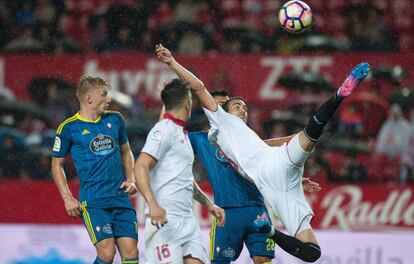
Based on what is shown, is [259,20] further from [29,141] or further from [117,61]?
[29,141]

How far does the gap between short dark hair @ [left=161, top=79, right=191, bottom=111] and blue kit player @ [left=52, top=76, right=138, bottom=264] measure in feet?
2.80

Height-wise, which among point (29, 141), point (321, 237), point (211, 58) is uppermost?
point (211, 58)

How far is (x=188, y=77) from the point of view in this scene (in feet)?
23.8

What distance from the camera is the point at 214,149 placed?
25.7 ft

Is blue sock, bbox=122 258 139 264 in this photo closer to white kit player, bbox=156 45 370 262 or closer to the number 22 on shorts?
the number 22 on shorts

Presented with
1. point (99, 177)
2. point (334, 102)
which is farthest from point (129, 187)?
point (334, 102)

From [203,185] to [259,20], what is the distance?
14.7 feet

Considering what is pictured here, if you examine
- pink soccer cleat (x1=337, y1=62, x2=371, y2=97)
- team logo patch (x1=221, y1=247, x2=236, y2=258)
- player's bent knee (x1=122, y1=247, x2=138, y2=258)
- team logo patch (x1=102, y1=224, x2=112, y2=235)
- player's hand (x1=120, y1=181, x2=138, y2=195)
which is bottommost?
team logo patch (x1=221, y1=247, x2=236, y2=258)

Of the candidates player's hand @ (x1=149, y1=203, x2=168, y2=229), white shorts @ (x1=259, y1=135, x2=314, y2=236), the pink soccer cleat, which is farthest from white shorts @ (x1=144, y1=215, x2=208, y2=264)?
the pink soccer cleat

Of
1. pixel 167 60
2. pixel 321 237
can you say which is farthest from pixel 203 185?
pixel 167 60

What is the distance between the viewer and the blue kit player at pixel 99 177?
23.7 feet

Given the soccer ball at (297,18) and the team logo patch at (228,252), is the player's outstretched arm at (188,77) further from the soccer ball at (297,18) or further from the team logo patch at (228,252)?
the soccer ball at (297,18)

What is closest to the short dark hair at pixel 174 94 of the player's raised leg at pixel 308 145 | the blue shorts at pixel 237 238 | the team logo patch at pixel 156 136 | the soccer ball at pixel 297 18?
the team logo patch at pixel 156 136

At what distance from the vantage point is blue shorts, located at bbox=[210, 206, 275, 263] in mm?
7629
